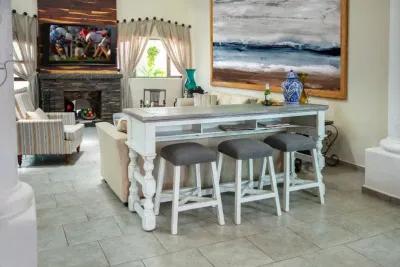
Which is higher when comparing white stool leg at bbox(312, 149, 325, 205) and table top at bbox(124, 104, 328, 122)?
table top at bbox(124, 104, 328, 122)

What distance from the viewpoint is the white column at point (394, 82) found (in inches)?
155

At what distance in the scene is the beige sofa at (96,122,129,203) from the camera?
3977 millimetres

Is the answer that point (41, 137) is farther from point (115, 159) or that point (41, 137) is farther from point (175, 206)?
point (175, 206)

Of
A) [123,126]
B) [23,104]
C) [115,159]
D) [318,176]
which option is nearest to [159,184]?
[115,159]

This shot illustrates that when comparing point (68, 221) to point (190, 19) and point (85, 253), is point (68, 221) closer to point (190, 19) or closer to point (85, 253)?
point (85, 253)

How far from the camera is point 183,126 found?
12.8 ft

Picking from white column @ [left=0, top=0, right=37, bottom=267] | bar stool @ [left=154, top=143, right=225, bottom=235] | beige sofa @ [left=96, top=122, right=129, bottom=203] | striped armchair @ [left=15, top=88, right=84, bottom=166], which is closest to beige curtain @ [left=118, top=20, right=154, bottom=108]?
striped armchair @ [left=15, top=88, right=84, bottom=166]

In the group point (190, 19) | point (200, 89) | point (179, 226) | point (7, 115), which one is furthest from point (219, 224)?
point (190, 19)

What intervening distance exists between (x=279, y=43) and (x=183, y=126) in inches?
130

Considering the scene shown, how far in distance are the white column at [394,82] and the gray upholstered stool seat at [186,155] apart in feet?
6.03

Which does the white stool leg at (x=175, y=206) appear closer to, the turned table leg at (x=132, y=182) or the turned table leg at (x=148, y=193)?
the turned table leg at (x=148, y=193)

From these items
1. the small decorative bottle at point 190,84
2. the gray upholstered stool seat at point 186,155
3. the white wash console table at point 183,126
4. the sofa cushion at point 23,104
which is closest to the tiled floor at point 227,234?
the white wash console table at point 183,126

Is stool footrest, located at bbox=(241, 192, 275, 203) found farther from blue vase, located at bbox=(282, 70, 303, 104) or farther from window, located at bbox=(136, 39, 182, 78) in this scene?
window, located at bbox=(136, 39, 182, 78)

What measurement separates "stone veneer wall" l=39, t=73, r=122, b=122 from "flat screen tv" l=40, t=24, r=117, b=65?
0.38 m
